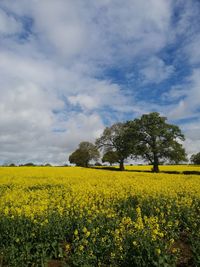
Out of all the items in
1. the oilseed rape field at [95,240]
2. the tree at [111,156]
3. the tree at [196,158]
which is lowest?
the oilseed rape field at [95,240]

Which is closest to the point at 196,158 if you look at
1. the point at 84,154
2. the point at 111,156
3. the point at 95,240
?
the point at 84,154

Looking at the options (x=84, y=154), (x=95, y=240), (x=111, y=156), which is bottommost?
(x=95, y=240)

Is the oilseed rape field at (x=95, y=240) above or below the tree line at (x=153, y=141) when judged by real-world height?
below

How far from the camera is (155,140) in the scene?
182 feet

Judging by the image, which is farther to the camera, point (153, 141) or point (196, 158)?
point (196, 158)

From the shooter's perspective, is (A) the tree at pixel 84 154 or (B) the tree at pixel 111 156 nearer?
(B) the tree at pixel 111 156

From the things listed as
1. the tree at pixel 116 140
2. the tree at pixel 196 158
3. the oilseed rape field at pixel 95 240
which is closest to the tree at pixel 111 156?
the tree at pixel 116 140

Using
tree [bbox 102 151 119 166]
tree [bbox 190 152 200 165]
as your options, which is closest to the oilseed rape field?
tree [bbox 102 151 119 166]

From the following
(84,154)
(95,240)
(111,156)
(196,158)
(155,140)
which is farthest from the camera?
(196,158)

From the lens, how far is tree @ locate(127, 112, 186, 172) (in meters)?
54.0

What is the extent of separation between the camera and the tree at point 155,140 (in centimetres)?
5400

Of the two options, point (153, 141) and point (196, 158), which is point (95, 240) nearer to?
point (153, 141)

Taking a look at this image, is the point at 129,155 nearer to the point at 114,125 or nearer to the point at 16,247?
the point at 114,125

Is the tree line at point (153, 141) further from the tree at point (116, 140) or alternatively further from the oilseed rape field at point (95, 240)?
the oilseed rape field at point (95, 240)
